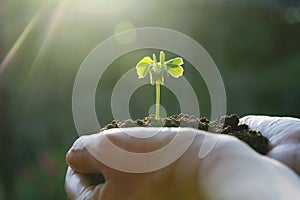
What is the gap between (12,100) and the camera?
1.28 m

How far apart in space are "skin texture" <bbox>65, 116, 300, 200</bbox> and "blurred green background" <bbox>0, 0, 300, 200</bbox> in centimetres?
64

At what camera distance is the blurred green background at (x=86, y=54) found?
1194 mm

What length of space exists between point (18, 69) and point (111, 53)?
32 cm

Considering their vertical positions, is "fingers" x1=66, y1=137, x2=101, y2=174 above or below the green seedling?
below

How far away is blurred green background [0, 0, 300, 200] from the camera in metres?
1.19

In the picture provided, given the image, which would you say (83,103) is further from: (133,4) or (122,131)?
(122,131)

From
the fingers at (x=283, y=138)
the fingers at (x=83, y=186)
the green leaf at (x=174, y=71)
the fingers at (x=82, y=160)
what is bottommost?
the fingers at (x=83, y=186)

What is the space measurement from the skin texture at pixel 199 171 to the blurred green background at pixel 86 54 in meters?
0.64

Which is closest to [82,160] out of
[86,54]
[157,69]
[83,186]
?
[83,186]

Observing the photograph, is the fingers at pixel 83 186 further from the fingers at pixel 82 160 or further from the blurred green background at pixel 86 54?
the blurred green background at pixel 86 54

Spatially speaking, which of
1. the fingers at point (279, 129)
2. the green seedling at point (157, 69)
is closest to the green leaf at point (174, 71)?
the green seedling at point (157, 69)

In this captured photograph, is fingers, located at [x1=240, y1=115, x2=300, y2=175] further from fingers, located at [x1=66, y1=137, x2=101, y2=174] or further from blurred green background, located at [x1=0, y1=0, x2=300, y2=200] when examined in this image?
blurred green background, located at [x1=0, y1=0, x2=300, y2=200]

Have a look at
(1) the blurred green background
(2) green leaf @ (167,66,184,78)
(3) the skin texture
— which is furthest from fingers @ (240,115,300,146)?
(1) the blurred green background

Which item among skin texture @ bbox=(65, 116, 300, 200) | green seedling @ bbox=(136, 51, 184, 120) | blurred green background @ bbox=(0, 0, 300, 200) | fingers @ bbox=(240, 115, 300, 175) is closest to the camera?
skin texture @ bbox=(65, 116, 300, 200)
